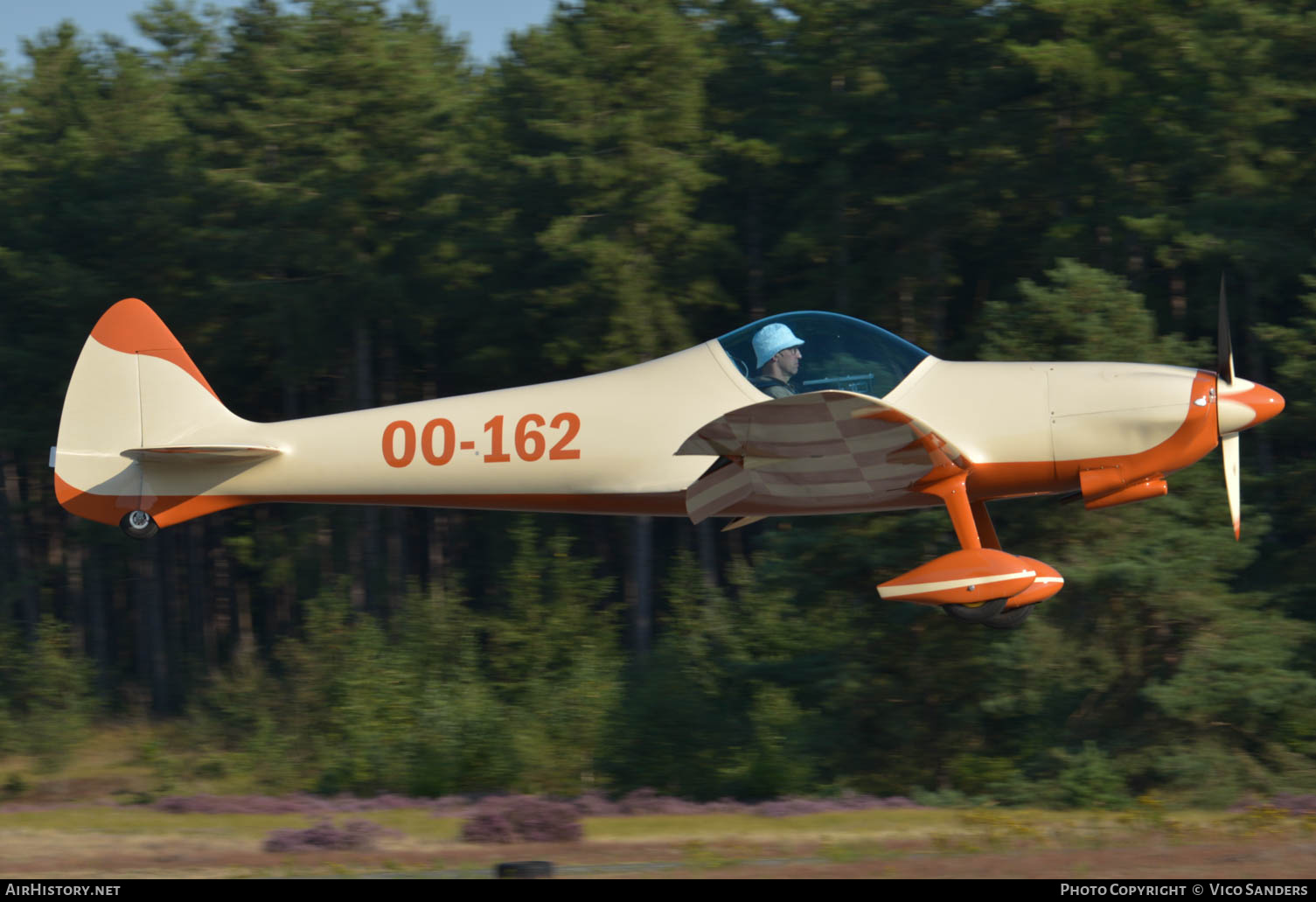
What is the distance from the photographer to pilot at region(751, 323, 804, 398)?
356 inches

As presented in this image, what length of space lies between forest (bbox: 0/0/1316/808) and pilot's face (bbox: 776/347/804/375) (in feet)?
28.9

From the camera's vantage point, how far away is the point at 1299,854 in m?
9.60

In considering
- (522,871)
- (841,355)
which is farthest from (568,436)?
(522,871)

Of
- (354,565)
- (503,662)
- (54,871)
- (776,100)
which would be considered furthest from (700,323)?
(54,871)

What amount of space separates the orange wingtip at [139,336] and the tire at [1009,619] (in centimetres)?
617

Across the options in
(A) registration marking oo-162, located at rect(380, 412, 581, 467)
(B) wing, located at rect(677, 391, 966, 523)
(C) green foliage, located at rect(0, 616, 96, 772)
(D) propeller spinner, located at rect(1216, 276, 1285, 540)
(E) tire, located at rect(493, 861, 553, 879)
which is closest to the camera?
(B) wing, located at rect(677, 391, 966, 523)

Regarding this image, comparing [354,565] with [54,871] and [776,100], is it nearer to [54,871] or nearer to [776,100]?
[776,100]

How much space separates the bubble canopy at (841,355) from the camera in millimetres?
8969

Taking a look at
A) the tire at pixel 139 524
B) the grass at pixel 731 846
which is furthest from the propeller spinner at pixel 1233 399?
the tire at pixel 139 524

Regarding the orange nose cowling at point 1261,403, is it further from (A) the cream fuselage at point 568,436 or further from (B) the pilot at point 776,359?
(B) the pilot at point 776,359

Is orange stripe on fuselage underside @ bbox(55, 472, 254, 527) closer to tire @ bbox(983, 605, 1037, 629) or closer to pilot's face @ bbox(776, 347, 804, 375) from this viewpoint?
pilot's face @ bbox(776, 347, 804, 375)

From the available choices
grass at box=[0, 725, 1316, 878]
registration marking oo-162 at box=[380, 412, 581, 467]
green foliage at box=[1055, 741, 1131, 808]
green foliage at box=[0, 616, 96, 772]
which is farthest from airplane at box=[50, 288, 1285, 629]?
green foliage at box=[0, 616, 96, 772]

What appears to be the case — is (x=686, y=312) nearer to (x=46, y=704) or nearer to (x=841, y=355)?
(x=46, y=704)

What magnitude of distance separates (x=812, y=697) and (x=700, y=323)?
30.7ft
